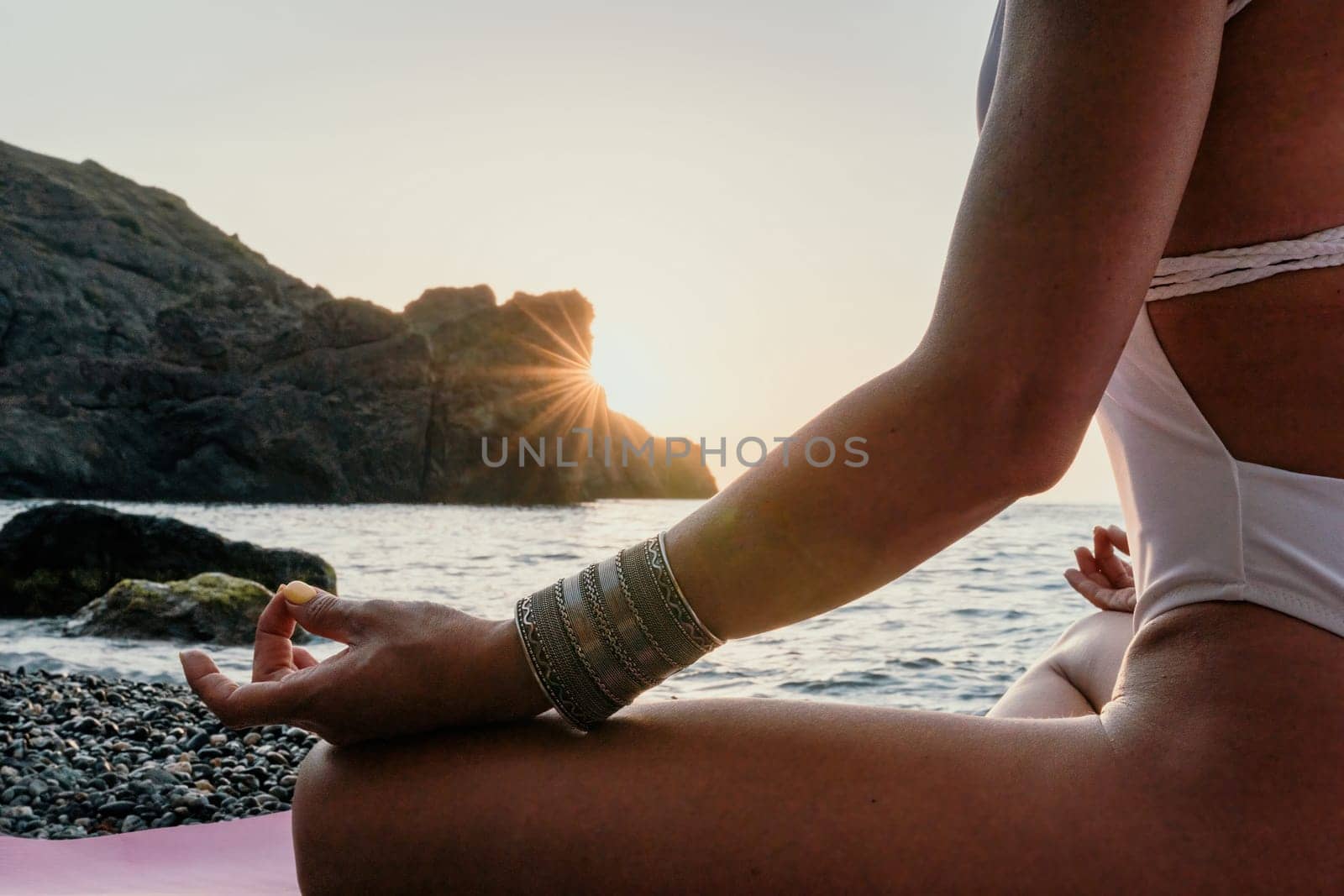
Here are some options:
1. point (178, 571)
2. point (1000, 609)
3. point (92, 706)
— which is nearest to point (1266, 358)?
point (92, 706)

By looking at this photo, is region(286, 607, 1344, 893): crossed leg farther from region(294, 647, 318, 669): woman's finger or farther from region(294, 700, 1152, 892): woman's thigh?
region(294, 647, 318, 669): woman's finger

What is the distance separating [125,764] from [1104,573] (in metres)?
3.88

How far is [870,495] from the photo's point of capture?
0.92m

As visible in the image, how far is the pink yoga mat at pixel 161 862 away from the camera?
182 centimetres

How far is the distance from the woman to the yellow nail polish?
5.6 inches

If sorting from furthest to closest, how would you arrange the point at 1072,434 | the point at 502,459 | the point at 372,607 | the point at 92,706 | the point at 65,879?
the point at 502,459 → the point at 92,706 → the point at 65,879 → the point at 372,607 → the point at 1072,434

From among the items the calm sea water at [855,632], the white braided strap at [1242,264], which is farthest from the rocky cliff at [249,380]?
the white braided strap at [1242,264]

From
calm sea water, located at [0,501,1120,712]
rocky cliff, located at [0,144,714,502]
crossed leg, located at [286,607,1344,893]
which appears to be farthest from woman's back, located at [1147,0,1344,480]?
rocky cliff, located at [0,144,714,502]

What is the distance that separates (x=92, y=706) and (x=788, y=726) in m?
5.44

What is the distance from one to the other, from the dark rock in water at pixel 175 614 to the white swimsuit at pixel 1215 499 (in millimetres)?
8752

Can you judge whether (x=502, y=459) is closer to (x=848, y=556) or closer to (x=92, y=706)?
(x=92, y=706)

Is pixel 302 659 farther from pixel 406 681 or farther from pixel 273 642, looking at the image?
pixel 406 681

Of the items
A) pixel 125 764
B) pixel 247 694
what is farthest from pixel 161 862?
pixel 125 764

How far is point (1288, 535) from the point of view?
0.95 meters
